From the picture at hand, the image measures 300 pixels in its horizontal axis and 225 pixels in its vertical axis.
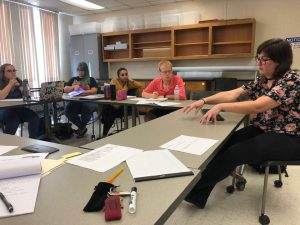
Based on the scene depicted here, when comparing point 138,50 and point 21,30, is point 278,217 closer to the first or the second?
point 138,50

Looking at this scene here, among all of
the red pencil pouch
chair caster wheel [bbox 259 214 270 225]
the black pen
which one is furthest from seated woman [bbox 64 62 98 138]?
the red pencil pouch

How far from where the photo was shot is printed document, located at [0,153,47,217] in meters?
0.73

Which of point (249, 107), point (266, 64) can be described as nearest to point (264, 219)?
point (249, 107)

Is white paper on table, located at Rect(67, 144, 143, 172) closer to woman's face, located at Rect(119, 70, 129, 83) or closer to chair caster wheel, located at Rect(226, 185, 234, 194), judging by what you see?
chair caster wheel, located at Rect(226, 185, 234, 194)

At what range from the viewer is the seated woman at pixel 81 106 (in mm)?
4024

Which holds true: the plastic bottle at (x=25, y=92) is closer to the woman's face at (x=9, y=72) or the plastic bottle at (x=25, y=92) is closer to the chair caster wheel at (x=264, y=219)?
the woman's face at (x=9, y=72)

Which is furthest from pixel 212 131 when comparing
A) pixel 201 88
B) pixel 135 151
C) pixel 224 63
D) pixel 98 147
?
pixel 224 63

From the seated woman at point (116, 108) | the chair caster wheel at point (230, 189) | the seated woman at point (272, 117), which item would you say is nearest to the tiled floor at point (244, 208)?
the chair caster wheel at point (230, 189)

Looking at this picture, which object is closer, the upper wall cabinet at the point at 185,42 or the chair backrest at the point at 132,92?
the chair backrest at the point at 132,92

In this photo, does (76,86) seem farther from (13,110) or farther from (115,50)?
(115,50)

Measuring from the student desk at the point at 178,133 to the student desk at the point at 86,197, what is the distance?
168mm

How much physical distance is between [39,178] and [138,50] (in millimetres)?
5572

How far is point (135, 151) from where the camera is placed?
120 cm

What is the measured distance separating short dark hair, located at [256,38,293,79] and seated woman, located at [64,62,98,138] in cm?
278
